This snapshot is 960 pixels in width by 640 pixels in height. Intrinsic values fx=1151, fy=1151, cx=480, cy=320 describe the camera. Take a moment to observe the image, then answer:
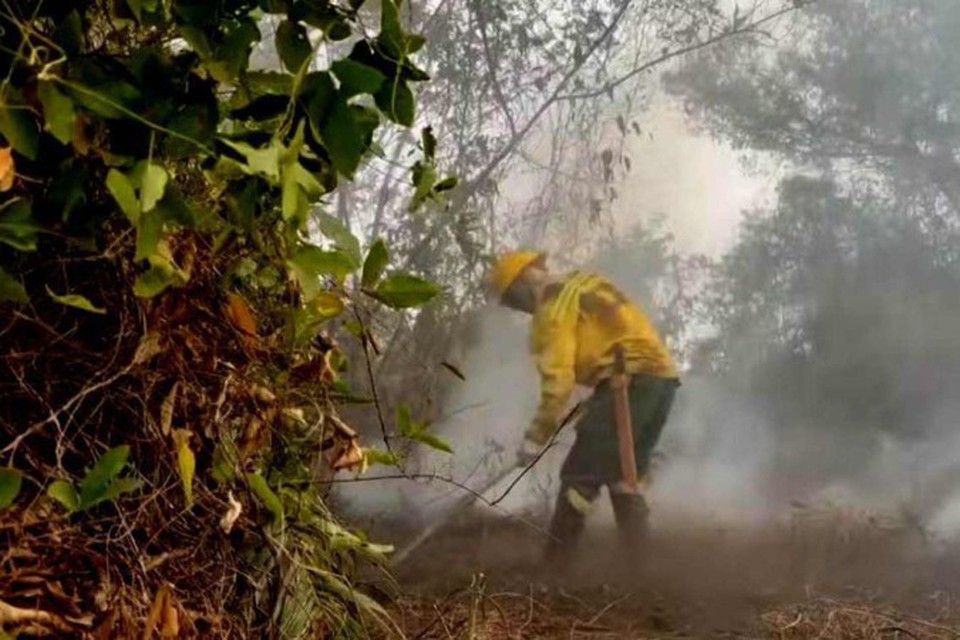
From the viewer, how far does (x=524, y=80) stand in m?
1.74

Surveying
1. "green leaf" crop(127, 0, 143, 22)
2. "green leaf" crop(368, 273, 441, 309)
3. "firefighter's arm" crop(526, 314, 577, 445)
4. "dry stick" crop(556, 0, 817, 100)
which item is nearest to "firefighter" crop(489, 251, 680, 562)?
"firefighter's arm" crop(526, 314, 577, 445)

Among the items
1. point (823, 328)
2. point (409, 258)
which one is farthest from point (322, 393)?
point (823, 328)

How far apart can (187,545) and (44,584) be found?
66 millimetres

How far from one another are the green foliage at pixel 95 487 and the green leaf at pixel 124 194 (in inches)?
2.9

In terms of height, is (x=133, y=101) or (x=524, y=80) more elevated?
(x=524, y=80)

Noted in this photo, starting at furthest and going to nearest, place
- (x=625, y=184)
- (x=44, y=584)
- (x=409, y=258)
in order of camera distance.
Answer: (x=625, y=184) < (x=409, y=258) < (x=44, y=584)

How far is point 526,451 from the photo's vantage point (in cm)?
163

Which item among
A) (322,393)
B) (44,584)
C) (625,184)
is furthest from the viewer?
(625,184)

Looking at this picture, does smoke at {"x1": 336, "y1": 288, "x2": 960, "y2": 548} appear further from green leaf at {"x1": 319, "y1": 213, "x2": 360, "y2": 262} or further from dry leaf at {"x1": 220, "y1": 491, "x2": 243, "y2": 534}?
dry leaf at {"x1": 220, "y1": 491, "x2": 243, "y2": 534}

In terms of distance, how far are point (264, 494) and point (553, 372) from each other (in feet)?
4.15

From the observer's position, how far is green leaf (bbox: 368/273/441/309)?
1.50ft

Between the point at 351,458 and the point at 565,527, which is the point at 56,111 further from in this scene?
the point at 565,527

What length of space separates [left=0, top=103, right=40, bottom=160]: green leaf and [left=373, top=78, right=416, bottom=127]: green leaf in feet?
0.33

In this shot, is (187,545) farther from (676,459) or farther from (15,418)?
(676,459)
